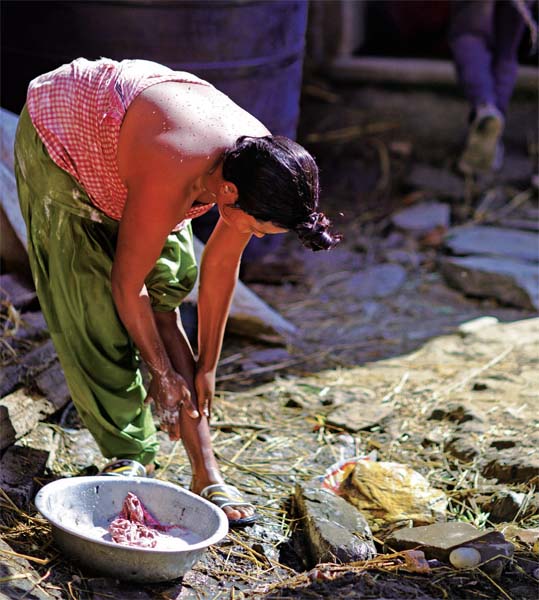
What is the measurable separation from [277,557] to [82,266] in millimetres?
1075

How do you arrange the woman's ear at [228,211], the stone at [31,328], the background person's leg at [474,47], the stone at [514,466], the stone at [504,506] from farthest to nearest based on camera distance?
the background person's leg at [474,47] → the stone at [31,328] → the stone at [514,466] → the stone at [504,506] → the woman's ear at [228,211]

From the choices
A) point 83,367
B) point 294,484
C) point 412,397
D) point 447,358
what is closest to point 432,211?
point 447,358

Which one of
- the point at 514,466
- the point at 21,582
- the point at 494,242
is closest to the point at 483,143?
the point at 494,242

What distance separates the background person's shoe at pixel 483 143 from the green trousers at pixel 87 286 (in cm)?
359

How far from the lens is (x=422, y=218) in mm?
6402

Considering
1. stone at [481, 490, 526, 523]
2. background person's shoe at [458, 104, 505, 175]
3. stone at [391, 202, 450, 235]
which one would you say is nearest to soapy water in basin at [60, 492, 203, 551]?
stone at [481, 490, 526, 523]

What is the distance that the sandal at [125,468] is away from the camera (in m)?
3.06

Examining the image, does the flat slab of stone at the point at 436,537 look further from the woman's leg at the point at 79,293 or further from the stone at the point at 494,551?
the woman's leg at the point at 79,293

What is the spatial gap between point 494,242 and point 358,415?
2.55m

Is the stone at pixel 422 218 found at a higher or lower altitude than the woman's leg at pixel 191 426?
lower

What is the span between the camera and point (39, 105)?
2803mm

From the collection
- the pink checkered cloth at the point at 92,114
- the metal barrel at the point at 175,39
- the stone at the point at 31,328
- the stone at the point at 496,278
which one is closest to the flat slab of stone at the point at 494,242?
the stone at the point at 496,278

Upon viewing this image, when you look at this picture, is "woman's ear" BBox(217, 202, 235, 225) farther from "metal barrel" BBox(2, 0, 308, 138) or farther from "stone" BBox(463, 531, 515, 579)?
"metal barrel" BBox(2, 0, 308, 138)

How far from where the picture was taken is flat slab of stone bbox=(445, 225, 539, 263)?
589 cm
